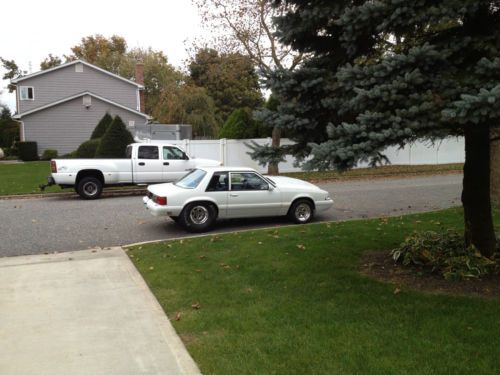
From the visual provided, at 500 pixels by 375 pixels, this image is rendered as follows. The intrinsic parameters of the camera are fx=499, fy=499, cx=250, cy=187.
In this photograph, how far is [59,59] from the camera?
2596 inches

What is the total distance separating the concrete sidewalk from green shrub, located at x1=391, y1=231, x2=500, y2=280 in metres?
3.28

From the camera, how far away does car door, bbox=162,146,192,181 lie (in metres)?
16.8

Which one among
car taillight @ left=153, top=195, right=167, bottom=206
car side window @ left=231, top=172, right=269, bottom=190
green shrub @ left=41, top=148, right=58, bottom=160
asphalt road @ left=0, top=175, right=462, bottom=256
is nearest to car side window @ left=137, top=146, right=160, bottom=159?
asphalt road @ left=0, top=175, right=462, bottom=256

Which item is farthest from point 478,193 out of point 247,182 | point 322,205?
point 247,182

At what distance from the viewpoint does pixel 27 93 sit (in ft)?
122

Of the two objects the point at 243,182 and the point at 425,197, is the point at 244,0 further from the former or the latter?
the point at 243,182

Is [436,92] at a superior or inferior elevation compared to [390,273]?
superior

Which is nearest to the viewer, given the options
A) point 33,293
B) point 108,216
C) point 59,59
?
point 33,293

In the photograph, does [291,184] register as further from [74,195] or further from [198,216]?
[74,195]

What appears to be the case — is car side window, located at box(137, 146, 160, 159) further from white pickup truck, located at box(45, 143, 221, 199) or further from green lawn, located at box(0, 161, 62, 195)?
green lawn, located at box(0, 161, 62, 195)

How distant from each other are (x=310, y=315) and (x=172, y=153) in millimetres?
12890

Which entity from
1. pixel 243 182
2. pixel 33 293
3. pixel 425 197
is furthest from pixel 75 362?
pixel 425 197

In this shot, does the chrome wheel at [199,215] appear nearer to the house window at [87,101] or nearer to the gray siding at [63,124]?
the gray siding at [63,124]

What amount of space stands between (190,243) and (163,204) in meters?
1.73
